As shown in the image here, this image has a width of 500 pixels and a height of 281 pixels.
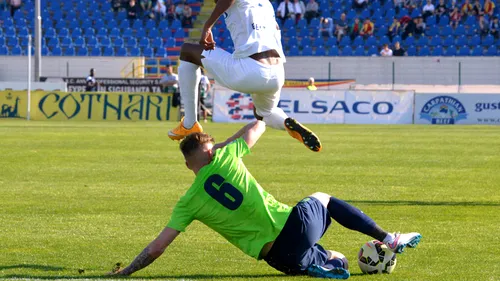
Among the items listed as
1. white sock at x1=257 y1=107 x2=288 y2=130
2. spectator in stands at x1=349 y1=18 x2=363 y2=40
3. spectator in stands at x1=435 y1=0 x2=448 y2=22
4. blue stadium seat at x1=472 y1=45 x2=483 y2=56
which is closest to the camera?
white sock at x1=257 y1=107 x2=288 y2=130

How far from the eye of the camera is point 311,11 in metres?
44.0

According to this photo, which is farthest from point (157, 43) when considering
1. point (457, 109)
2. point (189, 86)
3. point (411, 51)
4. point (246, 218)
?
point (246, 218)

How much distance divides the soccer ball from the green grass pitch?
0.09 m

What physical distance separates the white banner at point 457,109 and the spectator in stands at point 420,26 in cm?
804

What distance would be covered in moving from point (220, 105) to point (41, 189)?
22148 mm

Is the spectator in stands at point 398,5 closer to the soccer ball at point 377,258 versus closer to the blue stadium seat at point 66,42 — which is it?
the blue stadium seat at point 66,42

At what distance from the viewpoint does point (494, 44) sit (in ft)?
135

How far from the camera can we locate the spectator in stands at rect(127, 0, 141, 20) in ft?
151

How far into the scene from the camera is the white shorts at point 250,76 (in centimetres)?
855

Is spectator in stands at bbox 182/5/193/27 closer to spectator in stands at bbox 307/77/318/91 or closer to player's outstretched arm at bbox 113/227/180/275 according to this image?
spectator in stands at bbox 307/77/318/91

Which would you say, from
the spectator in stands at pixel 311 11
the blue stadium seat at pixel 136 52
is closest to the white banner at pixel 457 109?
the spectator in stands at pixel 311 11

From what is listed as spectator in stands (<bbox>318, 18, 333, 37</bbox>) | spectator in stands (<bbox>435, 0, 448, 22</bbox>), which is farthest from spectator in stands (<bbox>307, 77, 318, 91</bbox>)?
spectator in stands (<bbox>435, 0, 448, 22</bbox>)

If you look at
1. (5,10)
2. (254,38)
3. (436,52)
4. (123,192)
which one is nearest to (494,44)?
(436,52)

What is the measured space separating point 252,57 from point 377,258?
2.24 meters
